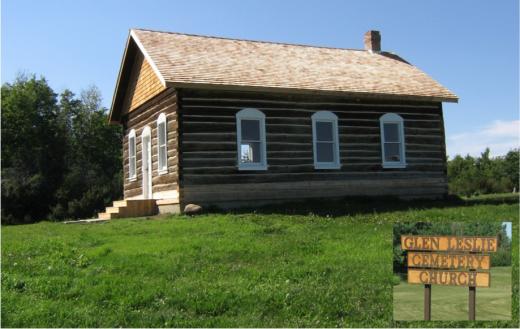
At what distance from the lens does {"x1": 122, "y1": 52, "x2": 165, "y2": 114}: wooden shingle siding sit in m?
21.4

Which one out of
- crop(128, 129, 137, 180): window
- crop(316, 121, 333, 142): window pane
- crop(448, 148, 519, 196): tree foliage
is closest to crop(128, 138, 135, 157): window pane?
crop(128, 129, 137, 180): window

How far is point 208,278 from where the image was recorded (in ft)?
28.9

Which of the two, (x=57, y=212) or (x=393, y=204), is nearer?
(x=393, y=204)

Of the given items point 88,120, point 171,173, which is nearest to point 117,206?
point 171,173

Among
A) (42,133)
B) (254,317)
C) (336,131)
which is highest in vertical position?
(42,133)

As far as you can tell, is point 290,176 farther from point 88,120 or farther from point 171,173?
point 88,120

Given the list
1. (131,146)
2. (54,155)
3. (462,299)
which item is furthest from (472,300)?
(54,155)

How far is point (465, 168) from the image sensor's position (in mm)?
39625

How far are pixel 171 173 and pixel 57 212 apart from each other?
49.1 ft

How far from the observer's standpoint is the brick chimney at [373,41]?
2736 cm

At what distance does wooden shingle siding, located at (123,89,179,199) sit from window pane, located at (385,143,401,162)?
7.85 meters

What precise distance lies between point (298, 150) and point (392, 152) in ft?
13.0

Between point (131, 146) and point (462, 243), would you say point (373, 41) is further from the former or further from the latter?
→ point (462, 243)

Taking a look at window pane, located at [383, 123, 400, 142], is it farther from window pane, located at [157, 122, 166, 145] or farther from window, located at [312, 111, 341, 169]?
window pane, located at [157, 122, 166, 145]
